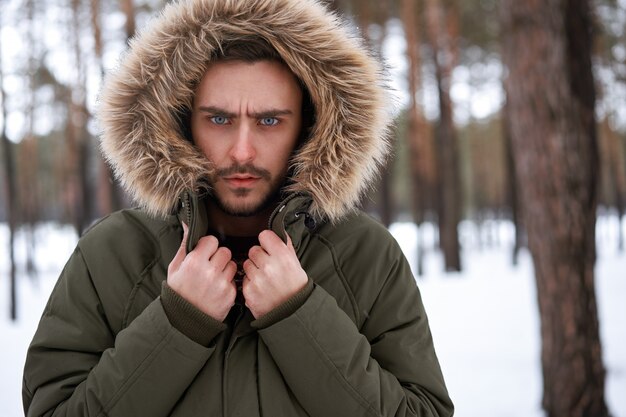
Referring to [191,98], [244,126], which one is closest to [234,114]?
[244,126]

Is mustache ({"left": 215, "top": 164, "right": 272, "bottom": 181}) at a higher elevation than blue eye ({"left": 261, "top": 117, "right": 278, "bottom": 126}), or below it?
below

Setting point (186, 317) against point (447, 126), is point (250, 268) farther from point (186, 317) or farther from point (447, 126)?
point (447, 126)

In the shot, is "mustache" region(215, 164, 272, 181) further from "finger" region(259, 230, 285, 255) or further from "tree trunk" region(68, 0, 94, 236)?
"tree trunk" region(68, 0, 94, 236)

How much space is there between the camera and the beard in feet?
4.40

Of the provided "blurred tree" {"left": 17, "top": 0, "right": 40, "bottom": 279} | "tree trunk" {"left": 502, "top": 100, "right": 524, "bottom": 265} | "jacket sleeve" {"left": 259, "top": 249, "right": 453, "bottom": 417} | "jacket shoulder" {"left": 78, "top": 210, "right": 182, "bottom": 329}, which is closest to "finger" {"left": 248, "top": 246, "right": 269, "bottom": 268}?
"jacket sleeve" {"left": 259, "top": 249, "right": 453, "bottom": 417}

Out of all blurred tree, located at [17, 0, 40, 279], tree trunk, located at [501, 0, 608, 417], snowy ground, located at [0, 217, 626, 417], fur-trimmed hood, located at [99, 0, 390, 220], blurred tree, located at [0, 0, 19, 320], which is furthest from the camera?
blurred tree, located at [17, 0, 40, 279]

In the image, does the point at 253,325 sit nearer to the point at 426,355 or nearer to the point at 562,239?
the point at 426,355

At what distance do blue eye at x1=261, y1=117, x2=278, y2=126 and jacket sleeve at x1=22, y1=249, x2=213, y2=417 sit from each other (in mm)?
490

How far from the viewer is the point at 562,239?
136 inches

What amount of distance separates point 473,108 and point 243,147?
16.6 meters

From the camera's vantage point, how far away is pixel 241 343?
51.1 inches

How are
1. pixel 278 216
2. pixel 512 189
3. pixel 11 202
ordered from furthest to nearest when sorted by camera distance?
pixel 512 189
pixel 11 202
pixel 278 216

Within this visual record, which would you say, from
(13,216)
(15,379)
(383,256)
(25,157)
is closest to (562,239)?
(383,256)

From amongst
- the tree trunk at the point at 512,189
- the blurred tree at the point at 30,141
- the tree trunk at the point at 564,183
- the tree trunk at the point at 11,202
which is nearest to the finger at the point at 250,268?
the tree trunk at the point at 564,183
